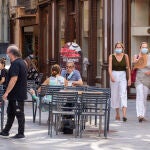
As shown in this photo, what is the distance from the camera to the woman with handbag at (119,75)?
16.6 m

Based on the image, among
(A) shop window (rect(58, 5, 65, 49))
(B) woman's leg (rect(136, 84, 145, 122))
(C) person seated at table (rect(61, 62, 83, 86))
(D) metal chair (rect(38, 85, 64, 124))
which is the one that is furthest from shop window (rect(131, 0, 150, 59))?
(D) metal chair (rect(38, 85, 64, 124))

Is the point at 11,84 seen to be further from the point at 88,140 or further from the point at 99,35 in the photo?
the point at 99,35

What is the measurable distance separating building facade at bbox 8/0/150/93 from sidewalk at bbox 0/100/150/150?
700cm

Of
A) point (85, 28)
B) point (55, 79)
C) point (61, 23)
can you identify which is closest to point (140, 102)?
point (55, 79)

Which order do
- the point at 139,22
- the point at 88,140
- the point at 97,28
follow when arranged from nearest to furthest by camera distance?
1. the point at 88,140
2. the point at 139,22
3. the point at 97,28

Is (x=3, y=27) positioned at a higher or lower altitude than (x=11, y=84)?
higher

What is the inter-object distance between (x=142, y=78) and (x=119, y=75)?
0.57m

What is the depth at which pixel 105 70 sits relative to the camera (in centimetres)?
2309

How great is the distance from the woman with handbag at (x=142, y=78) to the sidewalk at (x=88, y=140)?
0.53 metres

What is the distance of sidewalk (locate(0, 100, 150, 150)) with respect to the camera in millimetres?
12414

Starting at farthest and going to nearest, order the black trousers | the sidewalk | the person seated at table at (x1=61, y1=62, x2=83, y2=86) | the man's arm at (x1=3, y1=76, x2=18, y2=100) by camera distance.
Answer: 1. the person seated at table at (x1=61, y1=62, x2=83, y2=86)
2. the black trousers
3. the man's arm at (x1=3, y1=76, x2=18, y2=100)
4. the sidewalk

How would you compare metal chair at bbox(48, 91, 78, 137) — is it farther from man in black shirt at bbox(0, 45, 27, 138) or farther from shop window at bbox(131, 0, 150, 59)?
shop window at bbox(131, 0, 150, 59)

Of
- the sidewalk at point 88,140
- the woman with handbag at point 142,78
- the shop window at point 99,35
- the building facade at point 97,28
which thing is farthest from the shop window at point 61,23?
the sidewalk at point 88,140

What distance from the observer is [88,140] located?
523 inches
